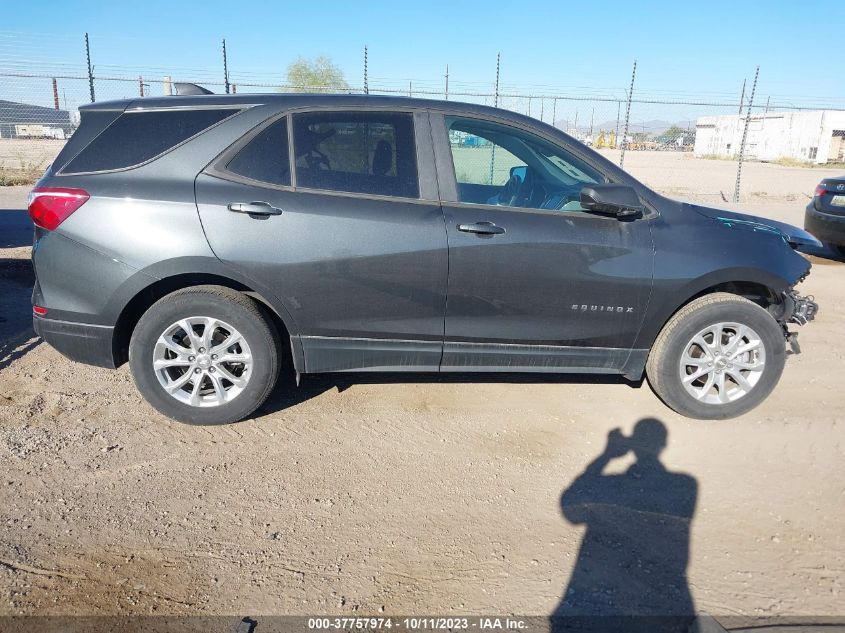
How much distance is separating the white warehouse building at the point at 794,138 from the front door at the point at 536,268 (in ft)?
167

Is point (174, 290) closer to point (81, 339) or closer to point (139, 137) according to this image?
point (81, 339)

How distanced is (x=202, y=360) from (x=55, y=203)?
116cm

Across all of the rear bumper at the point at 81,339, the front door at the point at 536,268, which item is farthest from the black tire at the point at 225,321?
the front door at the point at 536,268

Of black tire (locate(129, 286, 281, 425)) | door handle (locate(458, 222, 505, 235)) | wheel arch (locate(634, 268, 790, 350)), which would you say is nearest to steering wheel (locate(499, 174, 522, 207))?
door handle (locate(458, 222, 505, 235))

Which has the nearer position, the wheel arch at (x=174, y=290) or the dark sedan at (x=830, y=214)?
the wheel arch at (x=174, y=290)

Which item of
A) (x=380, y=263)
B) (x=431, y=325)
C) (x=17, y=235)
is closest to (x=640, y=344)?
(x=431, y=325)

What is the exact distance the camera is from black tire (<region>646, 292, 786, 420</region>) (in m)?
3.88

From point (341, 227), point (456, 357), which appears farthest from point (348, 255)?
point (456, 357)

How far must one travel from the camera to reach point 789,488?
327cm

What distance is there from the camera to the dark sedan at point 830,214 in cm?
859

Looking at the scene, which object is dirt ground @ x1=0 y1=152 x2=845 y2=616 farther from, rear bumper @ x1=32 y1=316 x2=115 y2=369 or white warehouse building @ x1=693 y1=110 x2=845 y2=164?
white warehouse building @ x1=693 y1=110 x2=845 y2=164

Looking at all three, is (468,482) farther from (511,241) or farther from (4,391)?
(4,391)

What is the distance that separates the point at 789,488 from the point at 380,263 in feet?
8.02

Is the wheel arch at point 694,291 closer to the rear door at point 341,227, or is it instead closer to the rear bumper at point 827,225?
the rear door at point 341,227
